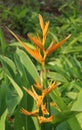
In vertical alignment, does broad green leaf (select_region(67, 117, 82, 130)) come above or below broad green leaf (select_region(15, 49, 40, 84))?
below

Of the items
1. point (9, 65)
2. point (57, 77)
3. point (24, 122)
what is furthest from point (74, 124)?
point (57, 77)

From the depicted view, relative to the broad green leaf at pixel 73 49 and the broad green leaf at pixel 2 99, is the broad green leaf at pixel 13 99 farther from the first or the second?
the broad green leaf at pixel 73 49

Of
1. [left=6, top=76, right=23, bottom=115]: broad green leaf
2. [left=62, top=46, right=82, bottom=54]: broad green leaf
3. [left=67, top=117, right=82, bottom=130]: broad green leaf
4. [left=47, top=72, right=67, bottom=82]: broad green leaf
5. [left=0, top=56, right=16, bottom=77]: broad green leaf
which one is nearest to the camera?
[left=6, top=76, right=23, bottom=115]: broad green leaf

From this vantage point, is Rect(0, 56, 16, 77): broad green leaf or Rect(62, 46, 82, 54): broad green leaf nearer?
Rect(0, 56, 16, 77): broad green leaf

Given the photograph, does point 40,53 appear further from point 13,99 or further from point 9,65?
point 9,65

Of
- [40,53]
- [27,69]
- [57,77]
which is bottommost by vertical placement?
[57,77]

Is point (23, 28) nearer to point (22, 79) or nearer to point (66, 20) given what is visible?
point (66, 20)

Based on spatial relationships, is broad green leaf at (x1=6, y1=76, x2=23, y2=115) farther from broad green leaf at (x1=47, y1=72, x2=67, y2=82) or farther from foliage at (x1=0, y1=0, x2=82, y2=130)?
broad green leaf at (x1=47, y1=72, x2=67, y2=82)

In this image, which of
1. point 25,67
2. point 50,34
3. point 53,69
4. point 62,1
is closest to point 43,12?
point 62,1

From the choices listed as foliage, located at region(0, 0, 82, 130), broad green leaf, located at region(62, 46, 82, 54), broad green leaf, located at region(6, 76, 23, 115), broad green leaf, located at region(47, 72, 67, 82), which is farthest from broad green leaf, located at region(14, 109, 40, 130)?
broad green leaf, located at region(62, 46, 82, 54)

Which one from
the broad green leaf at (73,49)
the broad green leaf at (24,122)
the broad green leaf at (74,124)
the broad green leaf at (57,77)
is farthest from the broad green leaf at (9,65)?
the broad green leaf at (73,49)

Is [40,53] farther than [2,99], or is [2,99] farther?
[2,99]
